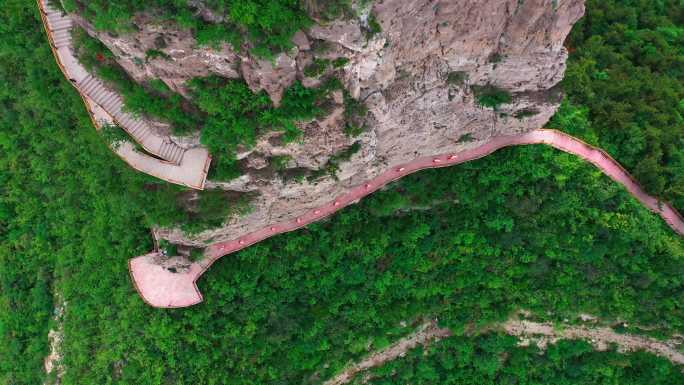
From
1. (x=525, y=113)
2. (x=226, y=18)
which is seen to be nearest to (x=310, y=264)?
(x=525, y=113)

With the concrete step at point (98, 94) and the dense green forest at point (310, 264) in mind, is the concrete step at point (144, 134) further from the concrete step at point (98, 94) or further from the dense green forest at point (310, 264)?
the dense green forest at point (310, 264)

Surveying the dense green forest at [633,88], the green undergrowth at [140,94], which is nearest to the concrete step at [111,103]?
the green undergrowth at [140,94]

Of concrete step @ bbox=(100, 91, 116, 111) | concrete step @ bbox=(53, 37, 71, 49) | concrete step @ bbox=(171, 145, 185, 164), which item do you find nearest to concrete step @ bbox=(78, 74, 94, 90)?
concrete step @ bbox=(100, 91, 116, 111)

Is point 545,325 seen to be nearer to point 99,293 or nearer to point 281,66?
point 281,66

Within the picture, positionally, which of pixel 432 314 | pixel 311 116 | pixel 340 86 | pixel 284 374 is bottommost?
pixel 284 374

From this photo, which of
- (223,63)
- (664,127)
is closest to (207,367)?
(223,63)

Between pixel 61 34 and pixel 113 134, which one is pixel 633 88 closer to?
pixel 113 134
